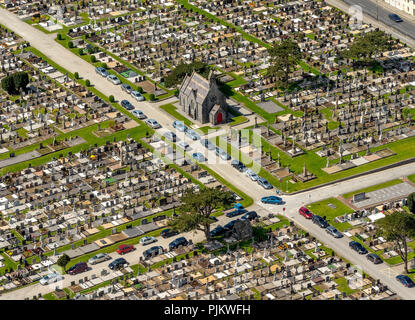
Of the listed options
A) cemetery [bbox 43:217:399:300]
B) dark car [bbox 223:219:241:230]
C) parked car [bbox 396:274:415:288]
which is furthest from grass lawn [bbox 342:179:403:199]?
parked car [bbox 396:274:415:288]

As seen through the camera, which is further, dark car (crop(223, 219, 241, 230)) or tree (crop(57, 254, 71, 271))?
dark car (crop(223, 219, 241, 230))

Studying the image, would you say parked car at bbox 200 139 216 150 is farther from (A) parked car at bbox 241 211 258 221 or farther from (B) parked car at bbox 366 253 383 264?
(B) parked car at bbox 366 253 383 264

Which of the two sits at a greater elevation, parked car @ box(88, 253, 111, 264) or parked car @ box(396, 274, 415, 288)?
parked car @ box(88, 253, 111, 264)

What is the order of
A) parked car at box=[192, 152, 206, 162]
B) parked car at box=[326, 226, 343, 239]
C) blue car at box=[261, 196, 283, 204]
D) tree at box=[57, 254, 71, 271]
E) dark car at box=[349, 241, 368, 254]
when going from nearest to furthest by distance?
tree at box=[57, 254, 71, 271]
dark car at box=[349, 241, 368, 254]
parked car at box=[326, 226, 343, 239]
blue car at box=[261, 196, 283, 204]
parked car at box=[192, 152, 206, 162]

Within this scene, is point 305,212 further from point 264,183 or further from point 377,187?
point 377,187

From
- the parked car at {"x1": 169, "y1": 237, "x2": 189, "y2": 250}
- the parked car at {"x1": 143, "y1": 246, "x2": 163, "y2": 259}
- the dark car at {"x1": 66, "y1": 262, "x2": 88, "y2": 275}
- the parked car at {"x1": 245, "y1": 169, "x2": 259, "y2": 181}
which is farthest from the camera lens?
the parked car at {"x1": 245, "y1": 169, "x2": 259, "y2": 181}

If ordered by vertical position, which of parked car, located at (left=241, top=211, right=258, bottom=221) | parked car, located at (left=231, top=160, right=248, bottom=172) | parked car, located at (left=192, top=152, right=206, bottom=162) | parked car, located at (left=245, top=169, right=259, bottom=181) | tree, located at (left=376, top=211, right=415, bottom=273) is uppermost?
parked car, located at (left=192, top=152, right=206, bottom=162)
